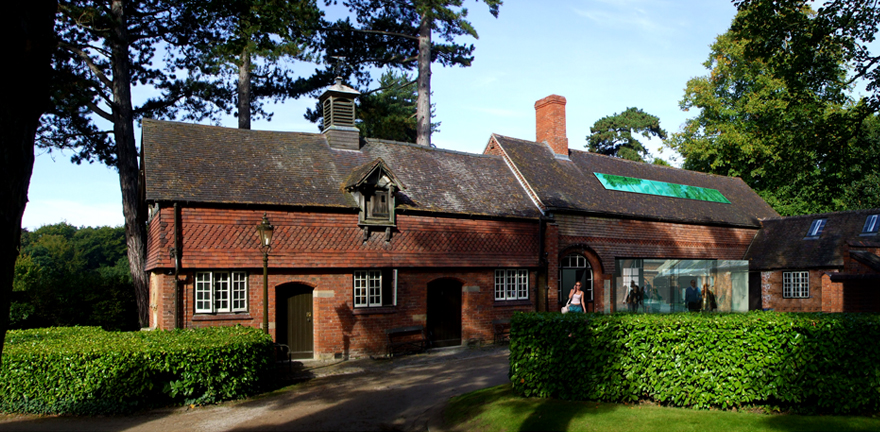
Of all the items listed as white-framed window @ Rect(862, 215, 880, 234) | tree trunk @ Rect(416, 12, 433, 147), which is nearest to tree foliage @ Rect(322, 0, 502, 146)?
tree trunk @ Rect(416, 12, 433, 147)

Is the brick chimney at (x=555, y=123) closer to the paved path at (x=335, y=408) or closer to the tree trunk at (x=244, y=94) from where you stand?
the tree trunk at (x=244, y=94)

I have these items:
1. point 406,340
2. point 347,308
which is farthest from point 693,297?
point 347,308

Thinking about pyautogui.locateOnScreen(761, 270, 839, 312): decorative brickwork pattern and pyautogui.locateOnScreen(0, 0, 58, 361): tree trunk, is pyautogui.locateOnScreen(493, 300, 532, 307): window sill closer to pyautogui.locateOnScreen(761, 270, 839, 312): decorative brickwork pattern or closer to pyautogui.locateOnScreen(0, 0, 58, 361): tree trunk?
pyautogui.locateOnScreen(761, 270, 839, 312): decorative brickwork pattern

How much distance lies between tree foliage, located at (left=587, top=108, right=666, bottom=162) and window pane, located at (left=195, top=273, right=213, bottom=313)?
47.8m

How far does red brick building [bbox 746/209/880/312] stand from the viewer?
23.0 m

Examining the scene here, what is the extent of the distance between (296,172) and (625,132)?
4654 cm

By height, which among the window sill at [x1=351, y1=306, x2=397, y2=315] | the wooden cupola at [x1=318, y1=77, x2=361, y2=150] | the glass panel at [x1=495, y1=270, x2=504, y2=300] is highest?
the wooden cupola at [x1=318, y1=77, x2=361, y2=150]

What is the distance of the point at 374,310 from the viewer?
59.6ft

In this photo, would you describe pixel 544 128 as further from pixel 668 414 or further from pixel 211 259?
pixel 668 414

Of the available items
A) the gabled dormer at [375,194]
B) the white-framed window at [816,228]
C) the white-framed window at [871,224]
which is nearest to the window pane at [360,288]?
the gabled dormer at [375,194]

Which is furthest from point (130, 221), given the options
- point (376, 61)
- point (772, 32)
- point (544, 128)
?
point (772, 32)

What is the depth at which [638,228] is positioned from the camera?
25.5m

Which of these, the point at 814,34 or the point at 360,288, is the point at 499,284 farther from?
the point at 814,34

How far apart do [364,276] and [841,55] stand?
623 inches
